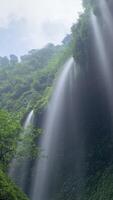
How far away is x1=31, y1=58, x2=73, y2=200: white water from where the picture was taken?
34.8 m

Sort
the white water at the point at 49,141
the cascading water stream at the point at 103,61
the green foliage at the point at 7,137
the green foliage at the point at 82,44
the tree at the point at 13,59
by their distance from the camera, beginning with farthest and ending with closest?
the tree at the point at 13,59 < the white water at the point at 49,141 < the green foliage at the point at 82,44 < the cascading water stream at the point at 103,61 < the green foliage at the point at 7,137

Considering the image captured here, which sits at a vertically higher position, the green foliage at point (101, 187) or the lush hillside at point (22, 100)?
the lush hillside at point (22, 100)

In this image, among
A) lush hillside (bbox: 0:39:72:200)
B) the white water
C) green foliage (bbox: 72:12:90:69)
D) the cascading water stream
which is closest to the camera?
lush hillside (bbox: 0:39:72:200)

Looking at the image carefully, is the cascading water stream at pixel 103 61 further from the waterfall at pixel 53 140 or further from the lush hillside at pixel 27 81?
the lush hillside at pixel 27 81

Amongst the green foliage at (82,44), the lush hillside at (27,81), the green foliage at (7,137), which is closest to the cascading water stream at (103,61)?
the green foliage at (82,44)

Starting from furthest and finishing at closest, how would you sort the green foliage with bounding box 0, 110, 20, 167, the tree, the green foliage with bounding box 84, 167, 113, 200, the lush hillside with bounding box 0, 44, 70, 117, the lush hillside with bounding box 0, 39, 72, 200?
1. the tree
2. the lush hillside with bounding box 0, 44, 70, 117
3. the green foliage with bounding box 84, 167, 113, 200
4. the lush hillside with bounding box 0, 39, 72, 200
5. the green foliage with bounding box 0, 110, 20, 167

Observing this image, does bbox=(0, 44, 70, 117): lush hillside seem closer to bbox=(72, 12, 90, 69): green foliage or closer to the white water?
the white water

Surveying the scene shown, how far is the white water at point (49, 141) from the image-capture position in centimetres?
3481

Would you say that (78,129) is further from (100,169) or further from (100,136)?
(100,169)

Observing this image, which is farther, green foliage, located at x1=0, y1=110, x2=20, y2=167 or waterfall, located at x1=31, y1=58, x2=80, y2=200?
waterfall, located at x1=31, y1=58, x2=80, y2=200

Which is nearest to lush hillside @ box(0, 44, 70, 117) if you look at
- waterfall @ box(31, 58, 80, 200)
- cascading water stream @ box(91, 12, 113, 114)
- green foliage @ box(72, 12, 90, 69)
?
waterfall @ box(31, 58, 80, 200)

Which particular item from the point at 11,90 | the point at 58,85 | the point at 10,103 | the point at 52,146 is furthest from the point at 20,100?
the point at 52,146

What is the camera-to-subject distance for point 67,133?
36.2 metres

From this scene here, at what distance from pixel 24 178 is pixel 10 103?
30973 millimetres
